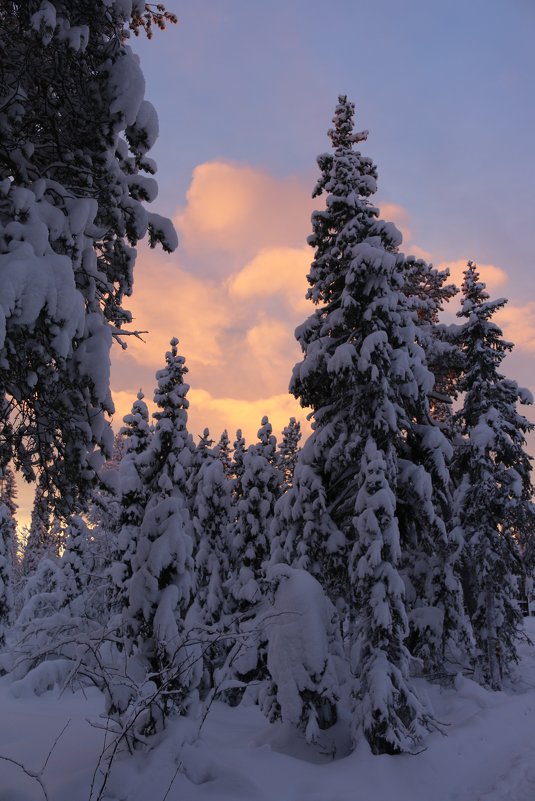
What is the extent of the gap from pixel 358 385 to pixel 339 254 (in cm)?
379

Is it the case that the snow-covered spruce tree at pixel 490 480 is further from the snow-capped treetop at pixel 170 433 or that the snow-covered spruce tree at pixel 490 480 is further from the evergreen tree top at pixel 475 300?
the snow-capped treetop at pixel 170 433

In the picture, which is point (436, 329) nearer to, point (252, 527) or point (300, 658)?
point (252, 527)

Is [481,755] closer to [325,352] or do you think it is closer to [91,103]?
[325,352]

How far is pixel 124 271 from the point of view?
7.23 meters

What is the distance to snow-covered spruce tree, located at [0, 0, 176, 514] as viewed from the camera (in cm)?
484

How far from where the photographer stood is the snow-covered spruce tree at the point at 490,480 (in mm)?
17391

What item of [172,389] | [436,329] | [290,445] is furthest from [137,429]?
[290,445]

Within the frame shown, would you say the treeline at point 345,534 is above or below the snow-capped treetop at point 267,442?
below

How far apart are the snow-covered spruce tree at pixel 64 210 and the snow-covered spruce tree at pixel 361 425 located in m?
6.43

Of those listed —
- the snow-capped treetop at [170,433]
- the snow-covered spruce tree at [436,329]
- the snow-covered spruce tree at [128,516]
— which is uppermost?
the snow-covered spruce tree at [436,329]

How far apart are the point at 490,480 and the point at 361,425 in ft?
28.0

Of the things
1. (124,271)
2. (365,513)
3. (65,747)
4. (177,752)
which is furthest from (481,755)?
(124,271)

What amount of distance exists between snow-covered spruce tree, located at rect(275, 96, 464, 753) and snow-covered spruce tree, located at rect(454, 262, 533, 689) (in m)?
5.74

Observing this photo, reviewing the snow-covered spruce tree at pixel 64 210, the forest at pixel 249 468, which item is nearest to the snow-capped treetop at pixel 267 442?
the forest at pixel 249 468
